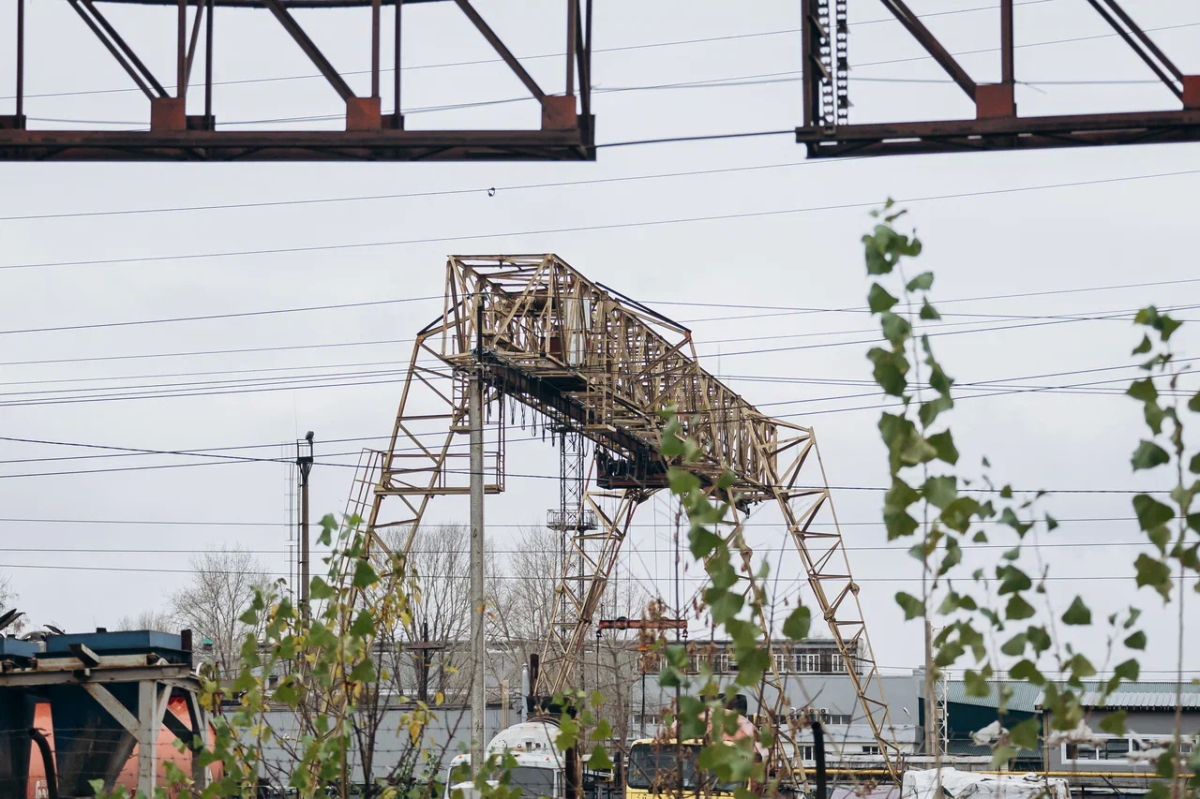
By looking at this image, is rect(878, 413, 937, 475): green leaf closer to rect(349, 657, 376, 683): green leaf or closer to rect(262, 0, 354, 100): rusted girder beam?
rect(349, 657, 376, 683): green leaf

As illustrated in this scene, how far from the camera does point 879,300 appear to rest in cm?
477

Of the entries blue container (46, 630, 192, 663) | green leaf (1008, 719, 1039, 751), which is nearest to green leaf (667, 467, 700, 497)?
green leaf (1008, 719, 1039, 751)

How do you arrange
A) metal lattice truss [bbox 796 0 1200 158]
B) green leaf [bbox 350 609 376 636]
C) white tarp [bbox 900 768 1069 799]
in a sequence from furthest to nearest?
white tarp [bbox 900 768 1069 799]
metal lattice truss [bbox 796 0 1200 158]
green leaf [bbox 350 609 376 636]

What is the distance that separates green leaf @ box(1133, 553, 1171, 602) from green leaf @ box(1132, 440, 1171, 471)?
1.02 feet

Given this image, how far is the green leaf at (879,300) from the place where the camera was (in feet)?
15.6

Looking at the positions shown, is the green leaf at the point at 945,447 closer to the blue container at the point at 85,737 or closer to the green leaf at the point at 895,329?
the green leaf at the point at 895,329

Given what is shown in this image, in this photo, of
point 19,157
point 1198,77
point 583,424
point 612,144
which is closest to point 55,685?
point 19,157

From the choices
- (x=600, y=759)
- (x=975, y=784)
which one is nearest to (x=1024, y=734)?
(x=600, y=759)

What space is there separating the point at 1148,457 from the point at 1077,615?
57 cm

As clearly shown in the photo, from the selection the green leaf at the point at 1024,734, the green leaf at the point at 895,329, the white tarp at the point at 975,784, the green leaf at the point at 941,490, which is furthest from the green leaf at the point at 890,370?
the white tarp at the point at 975,784

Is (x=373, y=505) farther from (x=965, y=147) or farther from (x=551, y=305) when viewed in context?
(x=965, y=147)

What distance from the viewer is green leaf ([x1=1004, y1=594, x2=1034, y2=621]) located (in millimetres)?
4688

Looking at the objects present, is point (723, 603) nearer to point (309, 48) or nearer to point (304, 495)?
point (309, 48)

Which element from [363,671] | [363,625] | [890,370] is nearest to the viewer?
[890,370]
